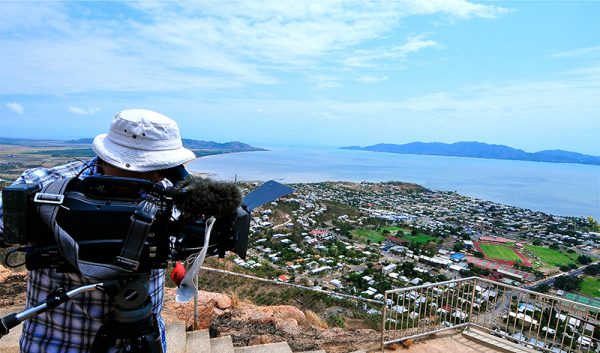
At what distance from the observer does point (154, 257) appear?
92 centimetres

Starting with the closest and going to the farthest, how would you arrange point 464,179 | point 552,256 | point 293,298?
1. point 293,298
2. point 552,256
3. point 464,179

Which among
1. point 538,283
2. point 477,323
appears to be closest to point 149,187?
point 477,323

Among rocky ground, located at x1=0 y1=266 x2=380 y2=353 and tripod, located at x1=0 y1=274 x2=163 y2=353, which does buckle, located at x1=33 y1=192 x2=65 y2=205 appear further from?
rocky ground, located at x1=0 y1=266 x2=380 y2=353

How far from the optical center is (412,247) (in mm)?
16344

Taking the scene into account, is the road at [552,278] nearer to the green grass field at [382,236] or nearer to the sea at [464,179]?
the green grass field at [382,236]

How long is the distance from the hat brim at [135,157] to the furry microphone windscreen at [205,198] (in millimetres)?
177

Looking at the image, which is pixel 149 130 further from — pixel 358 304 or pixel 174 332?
pixel 358 304

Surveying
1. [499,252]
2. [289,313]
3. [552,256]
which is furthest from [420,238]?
[289,313]

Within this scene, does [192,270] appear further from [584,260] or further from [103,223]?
[584,260]

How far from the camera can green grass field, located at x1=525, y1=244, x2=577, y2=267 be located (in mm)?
14058

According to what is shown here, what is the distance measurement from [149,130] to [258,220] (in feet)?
53.5

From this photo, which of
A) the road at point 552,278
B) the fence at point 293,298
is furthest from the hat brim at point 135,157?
the road at point 552,278

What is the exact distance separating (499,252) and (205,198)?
18123mm

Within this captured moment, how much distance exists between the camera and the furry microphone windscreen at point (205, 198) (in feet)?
2.81
